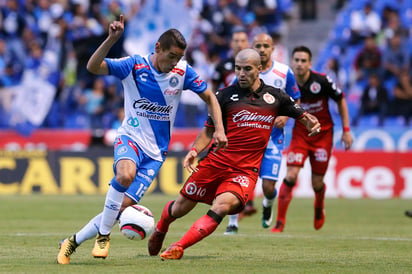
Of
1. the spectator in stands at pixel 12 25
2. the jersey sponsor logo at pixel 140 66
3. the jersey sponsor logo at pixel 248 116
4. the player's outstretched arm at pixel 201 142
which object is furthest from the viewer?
the spectator in stands at pixel 12 25

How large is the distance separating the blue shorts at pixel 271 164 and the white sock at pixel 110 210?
14.1 feet

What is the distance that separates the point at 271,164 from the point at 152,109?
12.6ft

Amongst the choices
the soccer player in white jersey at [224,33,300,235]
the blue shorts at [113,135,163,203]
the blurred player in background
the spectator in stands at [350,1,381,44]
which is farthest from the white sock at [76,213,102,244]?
the spectator in stands at [350,1,381,44]

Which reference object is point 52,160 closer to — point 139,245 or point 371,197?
point 371,197

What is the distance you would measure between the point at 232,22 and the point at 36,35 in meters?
5.60

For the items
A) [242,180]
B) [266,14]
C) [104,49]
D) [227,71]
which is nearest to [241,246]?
[242,180]

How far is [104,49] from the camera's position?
25.8 ft

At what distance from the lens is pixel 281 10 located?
84.1ft

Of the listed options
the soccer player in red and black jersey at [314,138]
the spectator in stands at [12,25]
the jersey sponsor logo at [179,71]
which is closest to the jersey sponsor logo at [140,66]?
the jersey sponsor logo at [179,71]

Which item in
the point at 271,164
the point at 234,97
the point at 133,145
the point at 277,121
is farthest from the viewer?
the point at 271,164

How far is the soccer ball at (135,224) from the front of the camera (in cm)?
789

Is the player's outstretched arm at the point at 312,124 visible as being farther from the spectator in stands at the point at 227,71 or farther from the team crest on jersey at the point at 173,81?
the spectator in stands at the point at 227,71

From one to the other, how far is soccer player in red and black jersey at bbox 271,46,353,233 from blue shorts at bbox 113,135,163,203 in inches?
161

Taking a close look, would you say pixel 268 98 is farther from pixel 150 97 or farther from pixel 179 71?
pixel 150 97
